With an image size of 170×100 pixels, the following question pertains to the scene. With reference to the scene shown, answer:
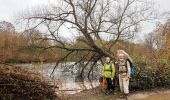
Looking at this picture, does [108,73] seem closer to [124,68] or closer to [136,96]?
[124,68]

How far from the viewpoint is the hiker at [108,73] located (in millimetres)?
15081

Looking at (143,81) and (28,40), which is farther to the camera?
(28,40)

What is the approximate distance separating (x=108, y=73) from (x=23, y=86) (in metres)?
6.05

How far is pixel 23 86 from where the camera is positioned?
9.86 meters

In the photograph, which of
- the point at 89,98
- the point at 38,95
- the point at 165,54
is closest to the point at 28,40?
the point at 165,54

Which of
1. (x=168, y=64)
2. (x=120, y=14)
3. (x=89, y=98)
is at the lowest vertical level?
(x=89, y=98)

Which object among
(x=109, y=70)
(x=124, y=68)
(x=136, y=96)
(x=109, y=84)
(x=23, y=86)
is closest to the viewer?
(x=23, y=86)

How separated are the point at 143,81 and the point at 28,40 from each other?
11.2 metres

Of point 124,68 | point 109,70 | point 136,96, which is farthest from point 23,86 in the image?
point 136,96

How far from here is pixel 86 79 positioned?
88.8 feet

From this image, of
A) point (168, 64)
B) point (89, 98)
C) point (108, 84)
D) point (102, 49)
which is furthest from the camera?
point (102, 49)

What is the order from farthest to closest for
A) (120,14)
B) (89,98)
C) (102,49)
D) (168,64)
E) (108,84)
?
(120,14) < (102,49) < (168,64) < (108,84) < (89,98)

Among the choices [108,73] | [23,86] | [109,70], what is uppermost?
[109,70]

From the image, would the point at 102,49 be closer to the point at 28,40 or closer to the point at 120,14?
the point at 120,14
